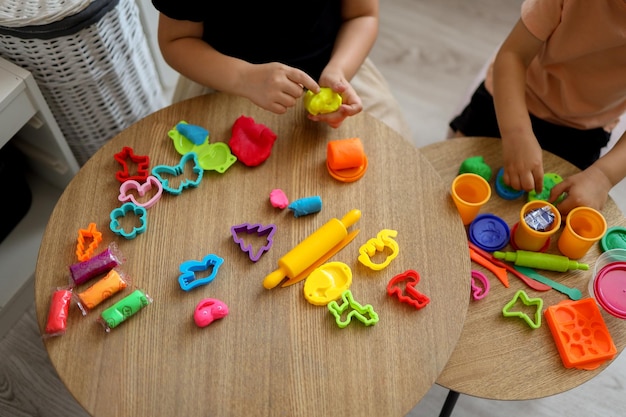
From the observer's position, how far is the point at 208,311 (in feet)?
2.41

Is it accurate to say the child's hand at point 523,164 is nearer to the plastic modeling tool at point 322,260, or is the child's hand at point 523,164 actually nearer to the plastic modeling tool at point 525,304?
the plastic modeling tool at point 525,304

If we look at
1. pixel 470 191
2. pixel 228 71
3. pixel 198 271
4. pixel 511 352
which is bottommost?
pixel 511 352

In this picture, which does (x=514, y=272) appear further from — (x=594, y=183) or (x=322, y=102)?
(x=322, y=102)

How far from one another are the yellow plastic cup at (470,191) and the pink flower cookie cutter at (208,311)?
412 mm

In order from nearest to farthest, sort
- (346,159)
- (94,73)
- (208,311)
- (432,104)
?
1. (208,311)
2. (346,159)
3. (94,73)
4. (432,104)

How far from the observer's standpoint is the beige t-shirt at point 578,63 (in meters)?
0.93

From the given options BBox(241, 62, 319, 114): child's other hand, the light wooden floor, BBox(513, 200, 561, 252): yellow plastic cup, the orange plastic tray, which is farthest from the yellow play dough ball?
the light wooden floor

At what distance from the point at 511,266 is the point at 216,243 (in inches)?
18.6

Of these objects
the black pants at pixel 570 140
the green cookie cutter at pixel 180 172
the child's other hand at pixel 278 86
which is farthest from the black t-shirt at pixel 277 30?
the black pants at pixel 570 140

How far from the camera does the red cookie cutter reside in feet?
2.76

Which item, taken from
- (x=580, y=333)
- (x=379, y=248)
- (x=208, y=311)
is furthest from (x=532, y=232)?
(x=208, y=311)

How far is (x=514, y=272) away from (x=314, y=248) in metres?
0.36

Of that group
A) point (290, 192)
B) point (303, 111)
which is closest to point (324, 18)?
point (303, 111)

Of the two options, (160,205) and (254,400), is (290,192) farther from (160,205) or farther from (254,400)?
(254,400)
